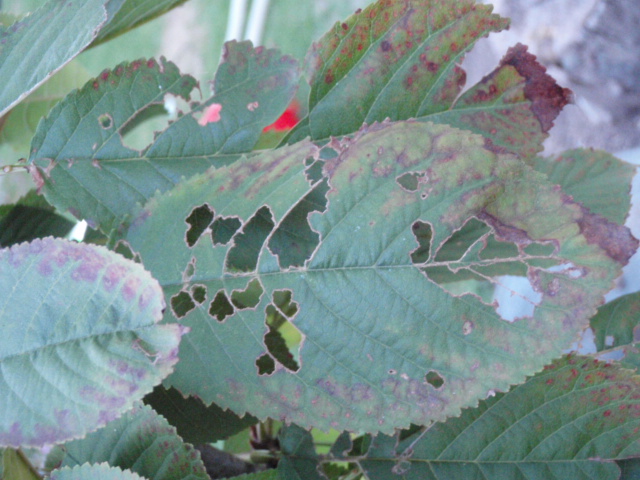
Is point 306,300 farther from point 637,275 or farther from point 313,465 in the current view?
point 637,275

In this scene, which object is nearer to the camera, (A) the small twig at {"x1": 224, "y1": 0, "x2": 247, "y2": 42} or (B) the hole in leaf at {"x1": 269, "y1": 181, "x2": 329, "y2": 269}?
(B) the hole in leaf at {"x1": 269, "y1": 181, "x2": 329, "y2": 269}

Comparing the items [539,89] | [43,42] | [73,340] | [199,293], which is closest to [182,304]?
[199,293]

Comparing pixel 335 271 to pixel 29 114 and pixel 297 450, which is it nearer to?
pixel 297 450

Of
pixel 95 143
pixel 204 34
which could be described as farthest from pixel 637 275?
pixel 204 34

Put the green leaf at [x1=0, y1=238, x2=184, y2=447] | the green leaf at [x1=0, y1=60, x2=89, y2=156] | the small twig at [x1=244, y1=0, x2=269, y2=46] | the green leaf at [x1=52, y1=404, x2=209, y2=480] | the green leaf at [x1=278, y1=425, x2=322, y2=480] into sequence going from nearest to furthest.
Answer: the green leaf at [x1=0, y1=238, x2=184, y2=447], the green leaf at [x1=52, y1=404, x2=209, y2=480], the green leaf at [x1=278, y1=425, x2=322, y2=480], the green leaf at [x1=0, y1=60, x2=89, y2=156], the small twig at [x1=244, y1=0, x2=269, y2=46]

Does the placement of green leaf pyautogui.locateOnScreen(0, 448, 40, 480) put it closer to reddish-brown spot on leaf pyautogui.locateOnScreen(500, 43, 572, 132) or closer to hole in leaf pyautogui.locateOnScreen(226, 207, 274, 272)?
hole in leaf pyautogui.locateOnScreen(226, 207, 274, 272)

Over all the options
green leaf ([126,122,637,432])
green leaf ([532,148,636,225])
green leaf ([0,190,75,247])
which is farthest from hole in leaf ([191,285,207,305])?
green leaf ([532,148,636,225])
